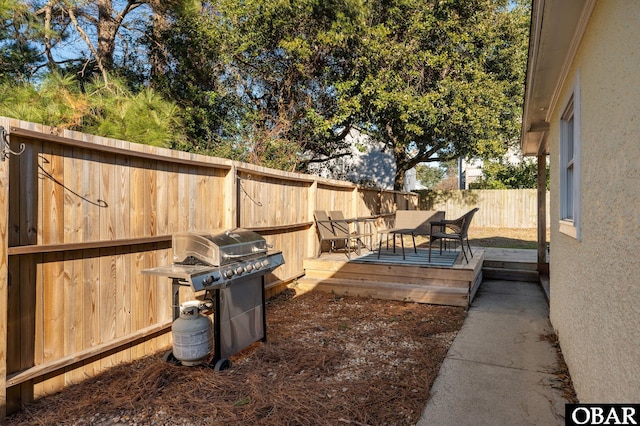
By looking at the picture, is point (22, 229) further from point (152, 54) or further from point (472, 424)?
point (152, 54)

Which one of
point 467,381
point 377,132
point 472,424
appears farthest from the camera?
point 377,132

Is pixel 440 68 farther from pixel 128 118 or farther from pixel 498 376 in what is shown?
pixel 498 376

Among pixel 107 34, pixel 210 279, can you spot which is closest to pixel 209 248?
pixel 210 279

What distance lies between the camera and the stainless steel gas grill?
2793mm

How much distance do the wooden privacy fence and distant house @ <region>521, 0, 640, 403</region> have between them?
308cm

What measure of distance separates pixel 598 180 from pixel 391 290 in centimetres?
361

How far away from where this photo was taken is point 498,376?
2.88 m

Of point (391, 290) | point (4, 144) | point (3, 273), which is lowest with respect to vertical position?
point (391, 290)

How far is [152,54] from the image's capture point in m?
8.66

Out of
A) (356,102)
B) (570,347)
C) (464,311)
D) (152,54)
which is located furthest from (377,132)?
(570,347)

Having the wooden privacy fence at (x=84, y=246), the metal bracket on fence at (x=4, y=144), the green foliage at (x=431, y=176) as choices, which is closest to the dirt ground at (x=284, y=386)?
the wooden privacy fence at (x=84, y=246)

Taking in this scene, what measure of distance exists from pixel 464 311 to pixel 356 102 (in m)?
5.78

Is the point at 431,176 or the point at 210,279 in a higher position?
the point at 431,176

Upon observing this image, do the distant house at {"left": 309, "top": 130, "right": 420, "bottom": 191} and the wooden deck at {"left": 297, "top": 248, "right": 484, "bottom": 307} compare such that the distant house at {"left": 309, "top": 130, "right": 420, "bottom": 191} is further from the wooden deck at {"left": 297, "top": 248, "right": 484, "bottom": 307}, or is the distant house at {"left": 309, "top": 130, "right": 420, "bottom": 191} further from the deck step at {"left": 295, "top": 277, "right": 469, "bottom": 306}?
the deck step at {"left": 295, "top": 277, "right": 469, "bottom": 306}
